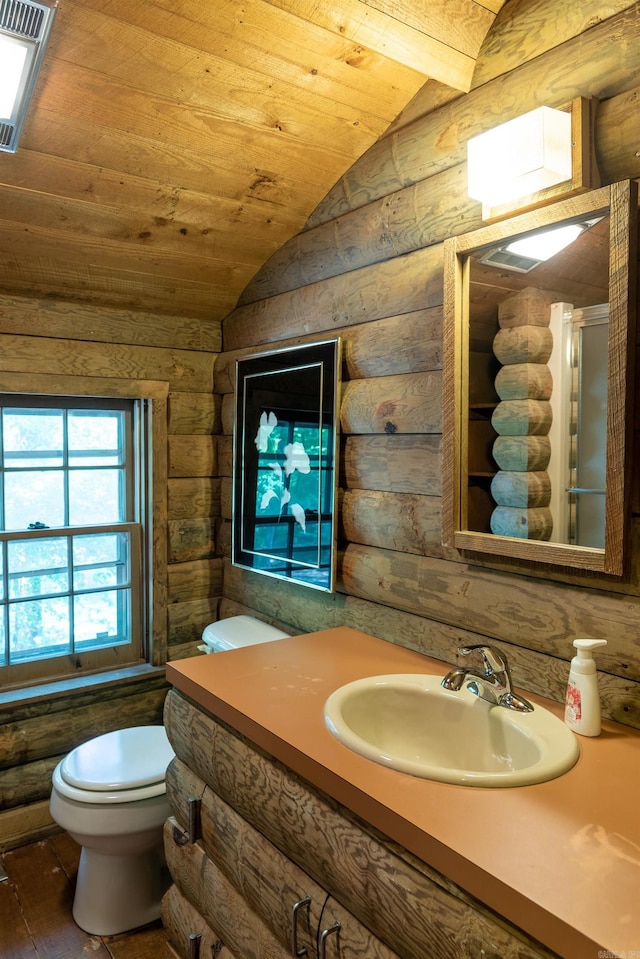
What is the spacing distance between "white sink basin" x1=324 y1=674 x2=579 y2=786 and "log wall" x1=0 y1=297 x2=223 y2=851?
1.35 metres

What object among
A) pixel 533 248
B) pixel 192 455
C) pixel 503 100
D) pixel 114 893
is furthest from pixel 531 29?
pixel 114 893

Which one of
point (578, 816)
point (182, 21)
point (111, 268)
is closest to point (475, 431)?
point (578, 816)

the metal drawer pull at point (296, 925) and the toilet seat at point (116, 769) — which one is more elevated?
the metal drawer pull at point (296, 925)

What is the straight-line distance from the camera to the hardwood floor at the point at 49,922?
1.88 metres

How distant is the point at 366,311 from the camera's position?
1.98m

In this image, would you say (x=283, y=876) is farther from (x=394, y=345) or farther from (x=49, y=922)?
(x=394, y=345)

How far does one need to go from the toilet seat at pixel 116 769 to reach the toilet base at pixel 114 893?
240 mm

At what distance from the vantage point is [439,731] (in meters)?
1.47

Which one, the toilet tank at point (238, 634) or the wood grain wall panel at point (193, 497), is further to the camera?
the wood grain wall panel at point (193, 497)

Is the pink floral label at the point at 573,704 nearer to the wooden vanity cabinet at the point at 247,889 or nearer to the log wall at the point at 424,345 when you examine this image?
the log wall at the point at 424,345

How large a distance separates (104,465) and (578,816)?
83.1 inches

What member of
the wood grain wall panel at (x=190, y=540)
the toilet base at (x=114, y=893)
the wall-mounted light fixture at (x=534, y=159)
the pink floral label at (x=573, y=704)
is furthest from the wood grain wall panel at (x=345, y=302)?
the toilet base at (x=114, y=893)

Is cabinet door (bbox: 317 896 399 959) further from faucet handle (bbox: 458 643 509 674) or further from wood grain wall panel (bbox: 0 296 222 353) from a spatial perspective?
wood grain wall panel (bbox: 0 296 222 353)

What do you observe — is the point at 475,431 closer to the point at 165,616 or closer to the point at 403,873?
the point at 403,873
